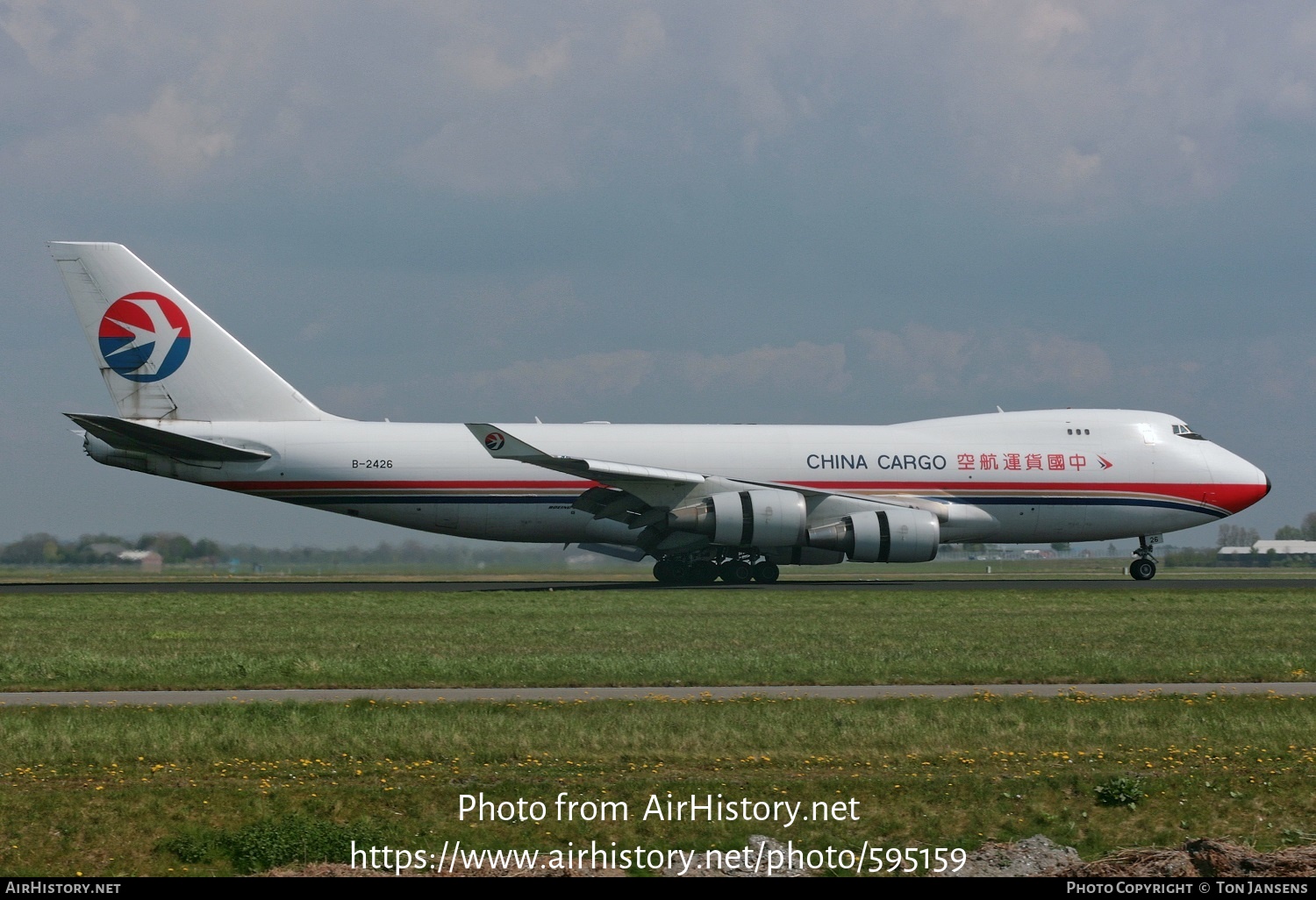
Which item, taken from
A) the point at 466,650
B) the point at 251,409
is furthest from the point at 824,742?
the point at 251,409

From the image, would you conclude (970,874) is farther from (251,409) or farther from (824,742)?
(251,409)

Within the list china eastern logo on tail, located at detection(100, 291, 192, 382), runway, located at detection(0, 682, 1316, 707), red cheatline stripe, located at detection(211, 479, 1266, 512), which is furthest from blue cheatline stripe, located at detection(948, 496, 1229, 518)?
runway, located at detection(0, 682, 1316, 707)

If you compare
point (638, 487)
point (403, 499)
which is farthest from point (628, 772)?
point (403, 499)

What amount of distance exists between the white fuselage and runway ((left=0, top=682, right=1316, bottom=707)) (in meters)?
21.3

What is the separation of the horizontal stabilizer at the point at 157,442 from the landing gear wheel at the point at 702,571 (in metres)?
12.4

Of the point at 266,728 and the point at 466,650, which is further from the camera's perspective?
the point at 466,650

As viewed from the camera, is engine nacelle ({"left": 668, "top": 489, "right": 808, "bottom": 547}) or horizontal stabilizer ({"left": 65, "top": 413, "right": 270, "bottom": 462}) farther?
engine nacelle ({"left": 668, "top": 489, "right": 808, "bottom": 547})

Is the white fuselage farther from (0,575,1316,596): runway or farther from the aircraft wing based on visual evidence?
(0,575,1316,596): runway

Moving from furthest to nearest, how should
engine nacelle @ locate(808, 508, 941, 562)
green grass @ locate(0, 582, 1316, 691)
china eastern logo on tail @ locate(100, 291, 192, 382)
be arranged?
china eastern logo on tail @ locate(100, 291, 192, 382), engine nacelle @ locate(808, 508, 941, 562), green grass @ locate(0, 582, 1316, 691)

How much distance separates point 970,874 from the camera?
351 inches

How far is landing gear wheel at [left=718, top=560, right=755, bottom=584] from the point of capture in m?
38.1

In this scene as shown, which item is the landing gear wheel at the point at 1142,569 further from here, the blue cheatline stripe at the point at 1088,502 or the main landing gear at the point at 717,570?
the main landing gear at the point at 717,570

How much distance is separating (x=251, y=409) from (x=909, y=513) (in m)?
18.9

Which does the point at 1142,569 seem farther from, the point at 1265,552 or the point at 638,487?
the point at 1265,552
